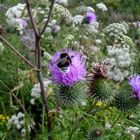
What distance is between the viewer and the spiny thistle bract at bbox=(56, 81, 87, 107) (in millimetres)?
3342

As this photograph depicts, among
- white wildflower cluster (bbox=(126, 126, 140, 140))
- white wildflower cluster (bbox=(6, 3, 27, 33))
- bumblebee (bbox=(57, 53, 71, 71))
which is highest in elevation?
bumblebee (bbox=(57, 53, 71, 71))

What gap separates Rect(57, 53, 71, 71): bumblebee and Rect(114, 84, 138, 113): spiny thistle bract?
58 cm

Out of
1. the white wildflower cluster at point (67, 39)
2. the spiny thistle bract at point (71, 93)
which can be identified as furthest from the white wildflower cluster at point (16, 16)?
the spiny thistle bract at point (71, 93)

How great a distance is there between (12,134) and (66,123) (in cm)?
124

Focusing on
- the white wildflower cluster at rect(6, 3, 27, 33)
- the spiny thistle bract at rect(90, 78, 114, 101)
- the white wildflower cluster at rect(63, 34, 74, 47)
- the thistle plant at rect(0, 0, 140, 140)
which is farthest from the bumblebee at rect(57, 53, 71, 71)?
the white wildflower cluster at rect(6, 3, 27, 33)

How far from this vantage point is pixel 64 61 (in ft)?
9.66

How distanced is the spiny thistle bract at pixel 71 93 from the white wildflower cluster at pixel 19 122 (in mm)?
1390

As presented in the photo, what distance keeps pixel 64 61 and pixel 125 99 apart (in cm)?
67

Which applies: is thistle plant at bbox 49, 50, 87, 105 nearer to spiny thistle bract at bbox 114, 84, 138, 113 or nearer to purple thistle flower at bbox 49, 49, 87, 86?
purple thistle flower at bbox 49, 49, 87, 86

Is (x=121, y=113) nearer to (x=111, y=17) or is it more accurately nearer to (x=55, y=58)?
(x=55, y=58)

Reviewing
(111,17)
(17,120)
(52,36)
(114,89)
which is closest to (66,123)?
(114,89)

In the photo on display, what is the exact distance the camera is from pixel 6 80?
6160 mm

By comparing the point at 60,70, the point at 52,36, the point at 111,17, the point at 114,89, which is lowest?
the point at 111,17

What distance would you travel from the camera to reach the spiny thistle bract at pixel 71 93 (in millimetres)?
3342
